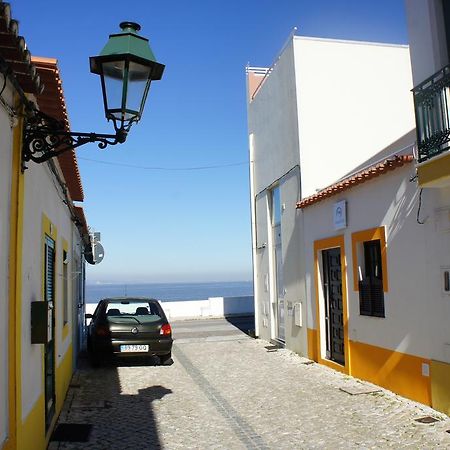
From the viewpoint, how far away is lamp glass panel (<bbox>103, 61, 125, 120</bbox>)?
12.8 ft

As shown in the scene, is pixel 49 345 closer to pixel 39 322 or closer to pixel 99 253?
pixel 39 322

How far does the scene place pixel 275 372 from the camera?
10188 mm

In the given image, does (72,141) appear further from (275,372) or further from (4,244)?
(275,372)

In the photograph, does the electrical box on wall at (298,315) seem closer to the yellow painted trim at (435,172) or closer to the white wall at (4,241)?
the yellow painted trim at (435,172)

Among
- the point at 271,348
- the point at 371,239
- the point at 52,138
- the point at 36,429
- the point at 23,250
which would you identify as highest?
the point at 52,138

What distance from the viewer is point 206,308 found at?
2508 centimetres

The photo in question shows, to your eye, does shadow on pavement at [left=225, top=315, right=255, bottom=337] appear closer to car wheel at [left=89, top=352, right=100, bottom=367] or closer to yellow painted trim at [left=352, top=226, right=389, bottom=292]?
car wheel at [left=89, top=352, right=100, bottom=367]

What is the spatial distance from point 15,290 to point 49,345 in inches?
104

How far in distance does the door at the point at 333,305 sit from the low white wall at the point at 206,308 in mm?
14322

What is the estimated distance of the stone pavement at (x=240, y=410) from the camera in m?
5.84

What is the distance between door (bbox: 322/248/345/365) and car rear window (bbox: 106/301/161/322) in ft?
12.1

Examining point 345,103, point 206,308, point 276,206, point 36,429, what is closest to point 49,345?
point 36,429

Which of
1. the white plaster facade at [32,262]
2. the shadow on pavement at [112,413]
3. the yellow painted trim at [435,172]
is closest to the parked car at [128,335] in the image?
the shadow on pavement at [112,413]

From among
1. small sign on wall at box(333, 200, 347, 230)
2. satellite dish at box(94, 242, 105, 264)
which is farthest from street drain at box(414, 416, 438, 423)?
satellite dish at box(94, 242, 105, 264)
